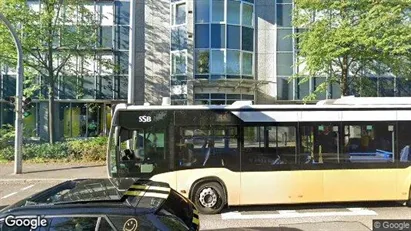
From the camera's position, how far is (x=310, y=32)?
50.3 feet

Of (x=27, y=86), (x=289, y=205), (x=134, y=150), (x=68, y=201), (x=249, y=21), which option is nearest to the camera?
(x=68, y=201)

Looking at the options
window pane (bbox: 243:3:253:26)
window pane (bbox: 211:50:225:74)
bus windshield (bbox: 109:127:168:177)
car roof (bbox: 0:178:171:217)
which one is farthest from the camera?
window pane (bbox: 243:3:253:26)

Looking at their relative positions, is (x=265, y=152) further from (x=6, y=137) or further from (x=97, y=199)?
(x=6, y=137)

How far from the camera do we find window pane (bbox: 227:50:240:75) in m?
22.8

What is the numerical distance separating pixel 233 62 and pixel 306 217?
16446mm

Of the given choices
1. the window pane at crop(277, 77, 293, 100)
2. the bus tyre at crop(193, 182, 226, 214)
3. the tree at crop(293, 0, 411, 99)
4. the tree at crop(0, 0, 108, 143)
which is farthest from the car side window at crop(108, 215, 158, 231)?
the window pane at crop(277, 77, 293, 100)

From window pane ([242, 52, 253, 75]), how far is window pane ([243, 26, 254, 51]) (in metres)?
0.44

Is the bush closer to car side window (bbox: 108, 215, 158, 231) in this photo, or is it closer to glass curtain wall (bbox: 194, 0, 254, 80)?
glass curtain wall (bbox: 194, 0, 254, 80)

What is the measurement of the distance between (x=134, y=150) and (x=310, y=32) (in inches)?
411

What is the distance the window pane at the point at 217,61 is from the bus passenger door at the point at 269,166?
14.9m

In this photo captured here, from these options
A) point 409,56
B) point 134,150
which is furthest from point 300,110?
point 409,56

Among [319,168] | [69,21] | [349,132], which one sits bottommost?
[319,168]

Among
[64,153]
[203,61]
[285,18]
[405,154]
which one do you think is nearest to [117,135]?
[405,154]

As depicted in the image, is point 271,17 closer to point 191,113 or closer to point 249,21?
point 249,21
